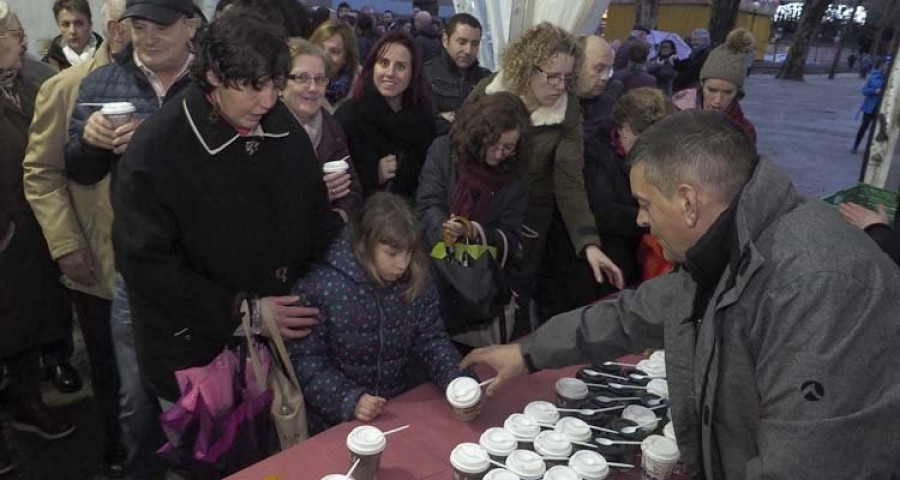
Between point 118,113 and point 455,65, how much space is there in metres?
2.84

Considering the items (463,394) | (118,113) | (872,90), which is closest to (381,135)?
(118,113)

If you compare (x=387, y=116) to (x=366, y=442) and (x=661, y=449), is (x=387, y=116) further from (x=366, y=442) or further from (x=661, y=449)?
(x=661, y=449)

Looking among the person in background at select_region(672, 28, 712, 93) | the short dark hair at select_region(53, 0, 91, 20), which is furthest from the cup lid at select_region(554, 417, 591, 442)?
the person in background at select_region(672, 28, 712, 93)

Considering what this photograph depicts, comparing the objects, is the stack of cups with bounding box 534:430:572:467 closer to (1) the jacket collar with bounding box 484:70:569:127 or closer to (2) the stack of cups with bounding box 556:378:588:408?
(2) the stack of cups with bounding box 556:378:588:408

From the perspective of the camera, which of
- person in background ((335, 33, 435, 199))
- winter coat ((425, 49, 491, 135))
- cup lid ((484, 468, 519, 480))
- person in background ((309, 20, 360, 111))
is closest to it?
cup lid ((484, 468, 519, 480))

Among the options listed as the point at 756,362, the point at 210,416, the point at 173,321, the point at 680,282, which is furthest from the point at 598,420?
the point at 173,321

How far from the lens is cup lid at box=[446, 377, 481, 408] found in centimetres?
196

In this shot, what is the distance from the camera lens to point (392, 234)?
224 centimetres

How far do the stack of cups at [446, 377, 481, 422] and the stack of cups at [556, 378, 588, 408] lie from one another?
255 millimetres

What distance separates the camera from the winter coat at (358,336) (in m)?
2.21

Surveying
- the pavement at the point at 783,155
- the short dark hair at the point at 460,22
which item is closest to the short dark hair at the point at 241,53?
the pavement at the point at 783,155

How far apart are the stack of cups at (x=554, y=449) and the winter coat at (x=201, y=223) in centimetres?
99

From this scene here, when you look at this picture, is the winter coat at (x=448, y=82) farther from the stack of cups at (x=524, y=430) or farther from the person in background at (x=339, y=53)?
the stack of cups at (x=524, y=430)

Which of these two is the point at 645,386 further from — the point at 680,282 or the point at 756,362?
the point at 756,362
